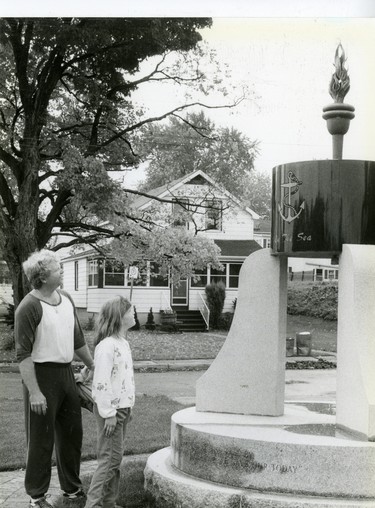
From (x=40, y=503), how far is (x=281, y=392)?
208cm

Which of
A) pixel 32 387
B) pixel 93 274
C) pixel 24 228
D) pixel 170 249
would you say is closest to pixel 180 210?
pixel 170 249

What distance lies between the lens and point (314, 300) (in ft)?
76.5

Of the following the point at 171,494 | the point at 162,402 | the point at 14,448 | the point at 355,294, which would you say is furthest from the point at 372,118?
the point at 162,402

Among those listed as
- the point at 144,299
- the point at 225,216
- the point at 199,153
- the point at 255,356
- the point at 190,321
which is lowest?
the point at 190,321

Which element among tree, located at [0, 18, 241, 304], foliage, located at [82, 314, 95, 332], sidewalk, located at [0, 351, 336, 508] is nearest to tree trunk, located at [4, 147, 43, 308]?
tree, located at [0, 18, 241, 304]

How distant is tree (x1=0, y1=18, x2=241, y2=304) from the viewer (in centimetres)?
1395

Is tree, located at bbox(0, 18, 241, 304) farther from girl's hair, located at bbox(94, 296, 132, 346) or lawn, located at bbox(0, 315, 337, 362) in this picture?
girl's hair, located at bbox(94, 296, 132, 346)

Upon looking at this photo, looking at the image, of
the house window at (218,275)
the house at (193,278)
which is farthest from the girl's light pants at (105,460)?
the house window at (218,275)

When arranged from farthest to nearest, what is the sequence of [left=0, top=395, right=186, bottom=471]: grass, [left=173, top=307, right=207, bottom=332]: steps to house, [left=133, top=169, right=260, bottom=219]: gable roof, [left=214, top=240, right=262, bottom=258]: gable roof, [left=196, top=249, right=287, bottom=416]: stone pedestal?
[left=173, top=307, right=207, bottom=332]: steps to house
[left=214, top=240, right=262, bottom=258]: gable roof
[left=133, top=169, right=260, bottom=219]: gable roof
[left=0, top=395, right=186, bottom=471]: grass
[left=196, top=249, right=287, bottom=416]: stone pedestal

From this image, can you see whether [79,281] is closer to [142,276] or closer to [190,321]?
[142,276]

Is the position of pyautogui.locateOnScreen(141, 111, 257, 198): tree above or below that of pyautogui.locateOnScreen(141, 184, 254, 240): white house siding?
above

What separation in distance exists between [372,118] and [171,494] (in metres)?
3.56

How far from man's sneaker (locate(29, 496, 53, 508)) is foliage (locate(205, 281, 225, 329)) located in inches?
566

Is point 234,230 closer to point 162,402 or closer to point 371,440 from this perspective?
point 162,402
